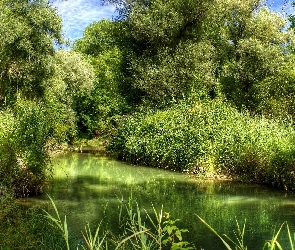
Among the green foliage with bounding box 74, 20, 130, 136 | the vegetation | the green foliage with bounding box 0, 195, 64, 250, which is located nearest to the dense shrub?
the vegetation

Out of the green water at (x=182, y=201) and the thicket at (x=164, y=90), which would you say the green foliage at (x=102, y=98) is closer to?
the thicket at (x=164, y=90)

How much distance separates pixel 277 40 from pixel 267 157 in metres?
16.7

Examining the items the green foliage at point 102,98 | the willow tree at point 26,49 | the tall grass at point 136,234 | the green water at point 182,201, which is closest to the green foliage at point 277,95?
the green foliage at point 102,98

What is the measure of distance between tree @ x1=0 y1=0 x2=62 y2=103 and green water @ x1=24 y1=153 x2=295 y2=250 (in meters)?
6.28

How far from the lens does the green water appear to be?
886cm

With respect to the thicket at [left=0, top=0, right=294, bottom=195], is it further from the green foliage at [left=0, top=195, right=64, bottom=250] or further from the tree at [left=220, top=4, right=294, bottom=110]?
the green foliage at [left=0, top=195, right=64, bottom=250]

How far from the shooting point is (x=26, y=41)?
20.3m

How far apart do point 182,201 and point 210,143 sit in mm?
6215

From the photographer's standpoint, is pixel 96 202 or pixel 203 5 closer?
pixel 96 202

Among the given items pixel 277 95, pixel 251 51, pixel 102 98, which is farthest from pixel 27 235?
pixel 102 98

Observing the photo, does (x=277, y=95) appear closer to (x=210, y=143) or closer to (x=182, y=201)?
(x=210, y=143)

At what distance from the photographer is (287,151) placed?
13828 mm

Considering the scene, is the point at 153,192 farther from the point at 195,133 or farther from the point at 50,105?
the point at 50,105

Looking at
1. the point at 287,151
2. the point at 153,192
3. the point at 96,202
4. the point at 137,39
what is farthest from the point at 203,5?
the point at 96,202
